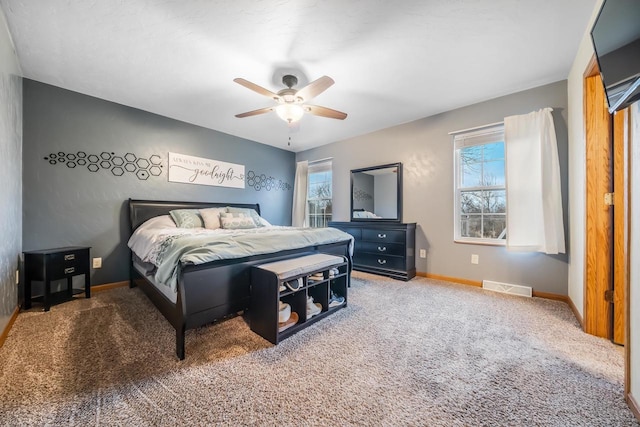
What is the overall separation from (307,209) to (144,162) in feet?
9.28

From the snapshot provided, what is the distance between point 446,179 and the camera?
10.8ft

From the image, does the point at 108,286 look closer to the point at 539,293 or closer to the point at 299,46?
the point at 299,46

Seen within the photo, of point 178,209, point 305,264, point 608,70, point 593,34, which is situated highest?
point 593,34

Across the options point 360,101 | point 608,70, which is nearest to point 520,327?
point 608,70

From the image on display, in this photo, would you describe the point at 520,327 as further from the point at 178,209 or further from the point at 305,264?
the point at 178,209

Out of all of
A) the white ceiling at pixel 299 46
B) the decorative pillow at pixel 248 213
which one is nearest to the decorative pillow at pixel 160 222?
the decorative pillow at pixel 248 213

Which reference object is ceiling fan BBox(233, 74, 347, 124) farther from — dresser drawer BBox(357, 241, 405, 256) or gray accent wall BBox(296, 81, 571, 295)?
dresser drawer BBox(357, 241, 405, 256)

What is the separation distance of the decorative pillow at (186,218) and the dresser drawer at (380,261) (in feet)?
7.81

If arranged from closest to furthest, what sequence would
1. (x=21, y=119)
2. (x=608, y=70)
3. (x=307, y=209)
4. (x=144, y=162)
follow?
1. (x=608, y=70)
2. (x=21, y=119)
3. (x=144, y=162)
4. (x=307, y=209)

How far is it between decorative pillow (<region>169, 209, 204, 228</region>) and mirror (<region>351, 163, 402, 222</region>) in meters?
2.45

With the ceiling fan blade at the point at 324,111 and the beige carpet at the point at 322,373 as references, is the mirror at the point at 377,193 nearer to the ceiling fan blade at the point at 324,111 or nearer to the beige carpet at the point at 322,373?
the ceiling fan blade at the point at 324,111

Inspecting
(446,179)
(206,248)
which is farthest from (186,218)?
(446,179)

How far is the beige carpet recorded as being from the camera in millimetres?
1104

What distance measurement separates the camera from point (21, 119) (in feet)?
7.94
